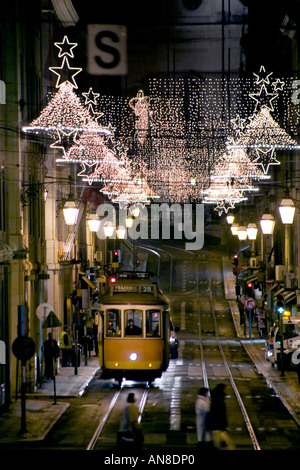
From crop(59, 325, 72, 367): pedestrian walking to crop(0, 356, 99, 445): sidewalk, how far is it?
0.36 metres

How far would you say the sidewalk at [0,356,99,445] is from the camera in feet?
68.5

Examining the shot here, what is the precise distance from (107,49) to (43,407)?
11.6 m

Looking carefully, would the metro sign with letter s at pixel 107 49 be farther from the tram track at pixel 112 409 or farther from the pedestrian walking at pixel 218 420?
the tram track at pixel 112 409

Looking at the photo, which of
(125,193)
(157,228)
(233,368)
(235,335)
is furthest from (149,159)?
(157,228)

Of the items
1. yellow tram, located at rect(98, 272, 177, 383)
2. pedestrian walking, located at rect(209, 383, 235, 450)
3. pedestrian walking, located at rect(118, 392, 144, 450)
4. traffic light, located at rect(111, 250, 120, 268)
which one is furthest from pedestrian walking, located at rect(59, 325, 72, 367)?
pedestrian walking, located at rect(209, 383, 235, 450)

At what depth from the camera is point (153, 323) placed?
29.5 meters

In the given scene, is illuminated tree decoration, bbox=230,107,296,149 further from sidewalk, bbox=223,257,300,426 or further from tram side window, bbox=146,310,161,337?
sidewalk, bbox=223,257,300,426

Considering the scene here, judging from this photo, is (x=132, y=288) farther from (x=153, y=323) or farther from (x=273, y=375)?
(x=273, y=375)

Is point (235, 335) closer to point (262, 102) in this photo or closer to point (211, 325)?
point (211, 325)

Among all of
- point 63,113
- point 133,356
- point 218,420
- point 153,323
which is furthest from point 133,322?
point 218,420

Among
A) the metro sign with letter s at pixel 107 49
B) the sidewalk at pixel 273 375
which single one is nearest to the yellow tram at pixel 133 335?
the sidewalk at pixel 273 375

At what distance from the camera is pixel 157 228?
103 m

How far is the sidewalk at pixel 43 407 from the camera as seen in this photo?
68.5 ft
